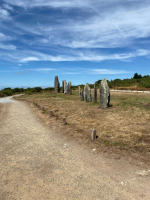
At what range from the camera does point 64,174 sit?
532 centimetres

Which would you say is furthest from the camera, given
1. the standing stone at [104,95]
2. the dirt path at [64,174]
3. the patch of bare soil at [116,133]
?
the standing stone at [104,95]

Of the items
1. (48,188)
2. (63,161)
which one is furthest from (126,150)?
(48,188)

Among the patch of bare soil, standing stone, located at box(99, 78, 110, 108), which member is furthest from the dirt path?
standing stone, located at box(99, 78, 110, 108)

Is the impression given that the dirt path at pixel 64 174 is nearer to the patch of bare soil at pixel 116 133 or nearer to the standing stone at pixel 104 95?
the patch of bare soil at pixel 116 133

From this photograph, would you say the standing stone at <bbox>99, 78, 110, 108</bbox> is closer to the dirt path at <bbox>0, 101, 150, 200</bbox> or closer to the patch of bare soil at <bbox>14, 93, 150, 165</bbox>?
the patch of bare soil at <bbox>14, 93, 150, 165</bbox>

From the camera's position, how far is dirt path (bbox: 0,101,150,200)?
4426mm

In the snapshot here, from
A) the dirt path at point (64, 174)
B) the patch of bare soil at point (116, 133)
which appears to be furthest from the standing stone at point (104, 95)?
the dirt path at point (64, 174)

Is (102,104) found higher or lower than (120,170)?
higher

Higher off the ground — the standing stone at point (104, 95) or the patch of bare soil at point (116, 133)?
the standing stone at point (104, 95)

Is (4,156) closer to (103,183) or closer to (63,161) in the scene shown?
(63,161)

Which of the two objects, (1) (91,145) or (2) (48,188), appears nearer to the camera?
(2) (48,188)

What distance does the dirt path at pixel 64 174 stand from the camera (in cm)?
443

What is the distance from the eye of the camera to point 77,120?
39.8 ft

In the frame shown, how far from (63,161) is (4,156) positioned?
9.13ft
